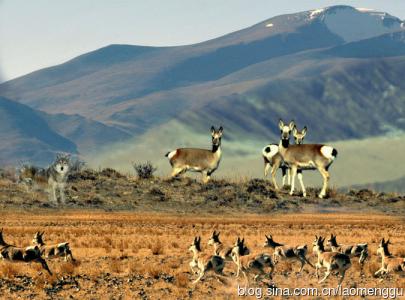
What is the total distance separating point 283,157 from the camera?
47.2 metres

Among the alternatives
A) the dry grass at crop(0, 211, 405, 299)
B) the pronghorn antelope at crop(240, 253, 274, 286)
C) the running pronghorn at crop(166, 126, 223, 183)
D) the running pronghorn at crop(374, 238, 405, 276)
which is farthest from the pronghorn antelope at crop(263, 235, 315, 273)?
the running pronghorn at crop(166, 126, 223, 183)

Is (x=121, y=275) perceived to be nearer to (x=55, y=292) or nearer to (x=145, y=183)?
(x=55, y=292)

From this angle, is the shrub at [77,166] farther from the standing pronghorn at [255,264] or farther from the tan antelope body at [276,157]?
the standing pronghorn at [255,264]

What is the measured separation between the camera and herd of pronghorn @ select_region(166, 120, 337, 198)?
46.5m

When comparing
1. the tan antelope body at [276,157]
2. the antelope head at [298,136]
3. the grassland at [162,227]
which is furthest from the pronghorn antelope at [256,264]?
the antelope head at [298,136]

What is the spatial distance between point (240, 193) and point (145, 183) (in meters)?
5.02

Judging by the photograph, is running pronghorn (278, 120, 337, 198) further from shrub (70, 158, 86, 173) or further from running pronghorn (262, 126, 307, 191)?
shrub (70, 158, 86, 173)

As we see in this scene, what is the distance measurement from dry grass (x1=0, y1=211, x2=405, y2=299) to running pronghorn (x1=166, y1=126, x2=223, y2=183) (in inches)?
209

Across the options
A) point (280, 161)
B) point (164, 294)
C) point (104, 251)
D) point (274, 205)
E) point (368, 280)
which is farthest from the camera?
point (280, 161)

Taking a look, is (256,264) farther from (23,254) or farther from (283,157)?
(283,157)

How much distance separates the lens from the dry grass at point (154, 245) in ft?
66.4

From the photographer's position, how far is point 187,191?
48375 mm

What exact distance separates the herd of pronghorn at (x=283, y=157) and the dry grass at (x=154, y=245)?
3.36 meters

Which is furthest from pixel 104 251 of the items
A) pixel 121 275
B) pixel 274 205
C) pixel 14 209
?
pixel 274 205
